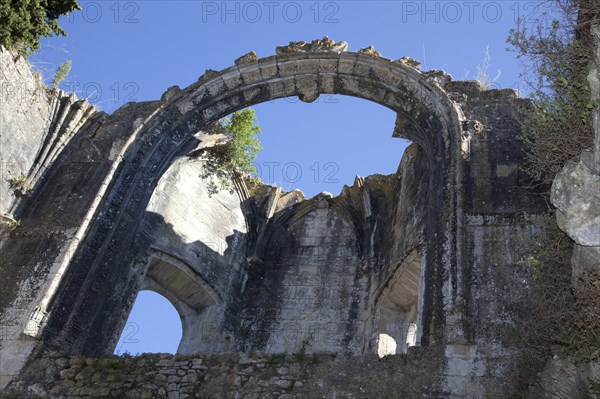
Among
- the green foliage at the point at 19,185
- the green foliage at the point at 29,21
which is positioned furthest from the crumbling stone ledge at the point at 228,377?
the green foliage at the point at 29,21

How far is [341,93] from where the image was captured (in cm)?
1232

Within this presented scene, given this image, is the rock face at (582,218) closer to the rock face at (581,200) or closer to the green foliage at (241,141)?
the rock face at (581,200)

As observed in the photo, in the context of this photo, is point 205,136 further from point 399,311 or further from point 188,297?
point 399,311

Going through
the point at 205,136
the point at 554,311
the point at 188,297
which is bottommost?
the point at 554,311

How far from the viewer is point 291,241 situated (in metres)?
13.7

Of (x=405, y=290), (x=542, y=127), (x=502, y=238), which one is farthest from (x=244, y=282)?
(x=542, y=127)

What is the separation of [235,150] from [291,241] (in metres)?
2.03

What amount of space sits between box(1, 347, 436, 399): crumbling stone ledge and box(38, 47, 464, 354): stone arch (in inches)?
26.1

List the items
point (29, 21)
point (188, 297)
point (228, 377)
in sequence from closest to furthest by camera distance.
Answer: point (228, 377), point (29, 21), point (188, 297)

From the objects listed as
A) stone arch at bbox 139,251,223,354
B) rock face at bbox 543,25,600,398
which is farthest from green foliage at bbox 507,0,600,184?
stone arch at bbox 139,251,223,354

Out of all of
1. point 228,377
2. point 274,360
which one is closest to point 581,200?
point 274,360

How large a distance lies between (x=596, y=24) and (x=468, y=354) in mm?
3715

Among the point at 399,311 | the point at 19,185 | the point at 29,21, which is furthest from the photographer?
the point at 399,311

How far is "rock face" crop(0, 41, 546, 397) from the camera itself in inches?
341
